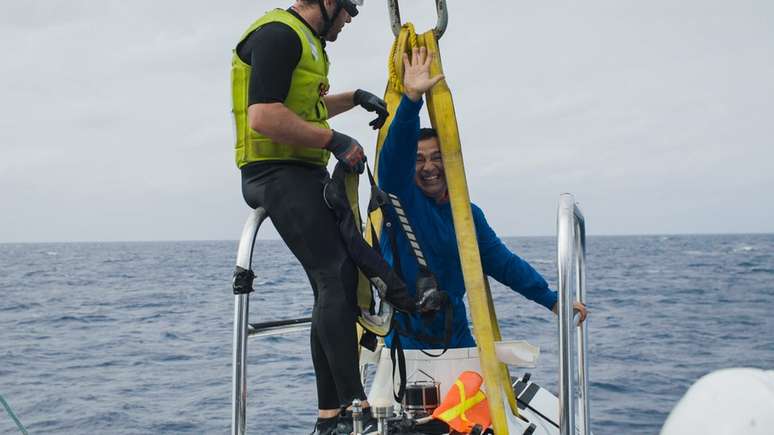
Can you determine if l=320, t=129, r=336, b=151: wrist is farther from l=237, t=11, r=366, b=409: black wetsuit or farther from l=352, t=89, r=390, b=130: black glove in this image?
l=352, t=89, r=390, b=130: black glove

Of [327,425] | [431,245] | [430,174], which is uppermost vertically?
[430,174]

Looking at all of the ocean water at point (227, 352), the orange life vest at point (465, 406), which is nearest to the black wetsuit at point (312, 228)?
the orange life vest at point (465, 406)

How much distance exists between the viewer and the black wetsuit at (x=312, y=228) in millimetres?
2926

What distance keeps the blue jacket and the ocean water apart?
19.9 feet

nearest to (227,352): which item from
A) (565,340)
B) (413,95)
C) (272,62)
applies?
(413,95)

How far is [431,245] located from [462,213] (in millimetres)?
351

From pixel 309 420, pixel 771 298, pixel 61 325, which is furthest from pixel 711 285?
pixel 309 420

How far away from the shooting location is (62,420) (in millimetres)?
10906

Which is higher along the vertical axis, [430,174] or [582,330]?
[430,174]

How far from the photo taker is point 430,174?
371 centimetres

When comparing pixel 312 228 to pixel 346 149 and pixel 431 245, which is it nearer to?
pixel 346 149

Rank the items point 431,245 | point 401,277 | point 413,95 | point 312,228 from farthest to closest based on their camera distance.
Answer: point 431,245, point 401,277, point 413,95, point 312,228

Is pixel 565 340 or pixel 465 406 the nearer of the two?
pixel 565 340

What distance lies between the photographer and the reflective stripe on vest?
120 inches
